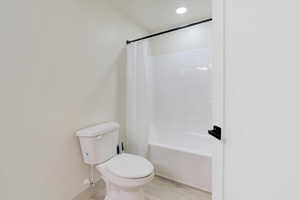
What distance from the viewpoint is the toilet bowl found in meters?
1.24

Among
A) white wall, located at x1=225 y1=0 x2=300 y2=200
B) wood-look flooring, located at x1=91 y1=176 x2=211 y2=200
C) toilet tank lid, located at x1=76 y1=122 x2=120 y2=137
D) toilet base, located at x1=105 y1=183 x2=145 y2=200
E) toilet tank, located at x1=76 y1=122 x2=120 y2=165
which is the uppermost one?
white wall, located at x1=225 y1=0 x2=300 y2=200

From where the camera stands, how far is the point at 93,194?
161cm

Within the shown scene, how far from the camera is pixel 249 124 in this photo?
523 mm

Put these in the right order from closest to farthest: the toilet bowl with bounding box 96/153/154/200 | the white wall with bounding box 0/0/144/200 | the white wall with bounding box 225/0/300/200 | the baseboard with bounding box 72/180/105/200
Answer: the white wall with bounding box 225/0/300/200, the white wall with bounding box 0/0/144/200, the toilet bowl with bounding box 96/153/154/200, the baseboard with bounding box 72/180/105/200

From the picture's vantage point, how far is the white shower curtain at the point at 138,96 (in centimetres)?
201

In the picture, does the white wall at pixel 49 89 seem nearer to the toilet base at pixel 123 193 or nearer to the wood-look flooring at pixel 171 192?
the toilet base at pixel 123 193

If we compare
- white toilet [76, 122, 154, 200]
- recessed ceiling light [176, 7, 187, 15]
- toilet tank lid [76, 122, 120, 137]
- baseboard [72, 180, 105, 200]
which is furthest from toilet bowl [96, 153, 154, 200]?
recessed ceiling light [176, 7, 187, 15]

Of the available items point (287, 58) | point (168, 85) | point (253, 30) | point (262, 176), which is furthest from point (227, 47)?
point (168, 85)

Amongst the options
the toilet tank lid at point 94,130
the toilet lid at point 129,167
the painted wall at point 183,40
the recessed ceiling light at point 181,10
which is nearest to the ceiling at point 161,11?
→ the recessed ceiling light at point 181,10

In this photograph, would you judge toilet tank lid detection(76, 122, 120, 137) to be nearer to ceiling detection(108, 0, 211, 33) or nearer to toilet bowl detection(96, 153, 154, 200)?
toilet bowl detection(96, 153, 154, 200)

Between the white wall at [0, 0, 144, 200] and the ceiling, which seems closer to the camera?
the white wall at [0, 0, 144, 200]

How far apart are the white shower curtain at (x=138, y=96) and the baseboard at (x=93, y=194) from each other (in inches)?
23.1

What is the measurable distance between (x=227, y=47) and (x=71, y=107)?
1.37 metres

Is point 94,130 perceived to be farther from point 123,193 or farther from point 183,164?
point 183,164
